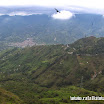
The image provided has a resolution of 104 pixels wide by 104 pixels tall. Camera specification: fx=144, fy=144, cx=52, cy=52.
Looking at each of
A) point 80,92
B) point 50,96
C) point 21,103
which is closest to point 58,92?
point 50,96

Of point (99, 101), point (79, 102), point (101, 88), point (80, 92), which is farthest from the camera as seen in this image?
point (101, 88)

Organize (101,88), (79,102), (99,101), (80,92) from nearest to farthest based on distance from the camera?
(99,101)
(79,102)
(80,92)
(101,88)

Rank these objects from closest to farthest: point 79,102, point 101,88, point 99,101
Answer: point 99,101 → point 79,102 → point 101,88

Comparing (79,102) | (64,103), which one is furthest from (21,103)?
Result: (79,102)

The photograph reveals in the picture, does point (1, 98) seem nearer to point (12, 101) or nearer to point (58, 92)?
point (12, 101)

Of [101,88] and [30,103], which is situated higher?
[101,88]

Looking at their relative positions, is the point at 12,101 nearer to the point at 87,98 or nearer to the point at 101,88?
the point at 87,98

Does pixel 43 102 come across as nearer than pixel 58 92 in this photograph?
Yes

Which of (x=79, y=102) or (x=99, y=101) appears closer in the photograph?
(x=99, y=101)

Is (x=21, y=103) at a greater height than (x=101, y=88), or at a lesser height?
lesser
